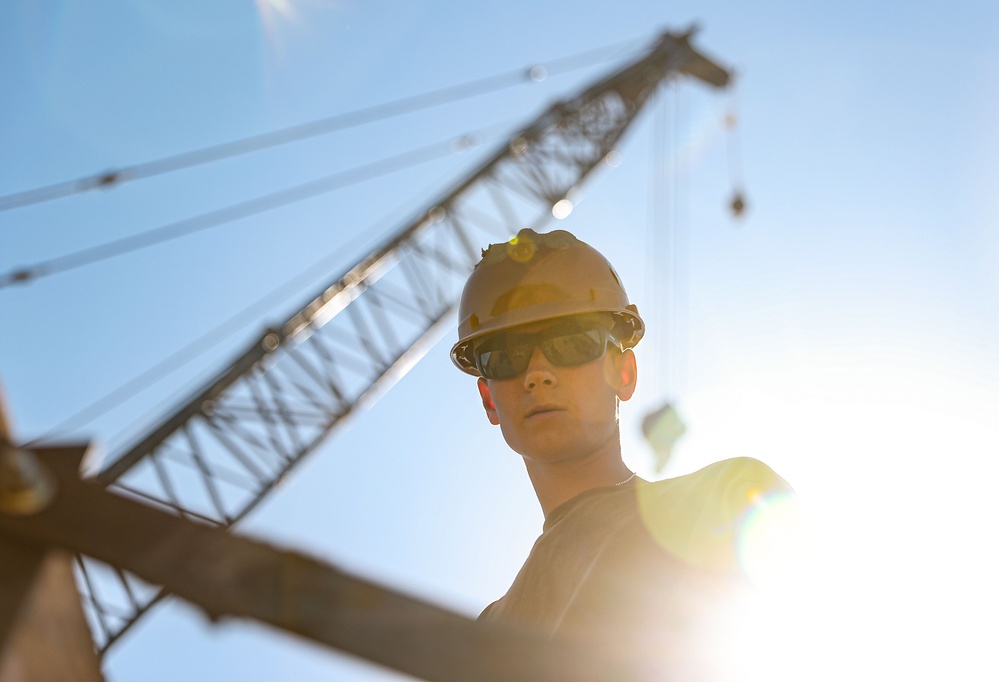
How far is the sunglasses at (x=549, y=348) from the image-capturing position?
378cm

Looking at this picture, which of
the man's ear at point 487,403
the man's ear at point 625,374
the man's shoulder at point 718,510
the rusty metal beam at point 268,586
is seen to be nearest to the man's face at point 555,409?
the man's ear at point 625,374

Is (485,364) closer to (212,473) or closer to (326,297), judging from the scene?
(212,473)

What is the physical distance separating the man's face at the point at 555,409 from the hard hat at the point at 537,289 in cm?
24

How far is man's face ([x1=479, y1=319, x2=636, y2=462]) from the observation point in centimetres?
367

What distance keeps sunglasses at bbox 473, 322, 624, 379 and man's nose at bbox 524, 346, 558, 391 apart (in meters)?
0.02

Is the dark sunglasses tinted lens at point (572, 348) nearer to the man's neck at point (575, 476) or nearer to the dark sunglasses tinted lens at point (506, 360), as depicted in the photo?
the dark sunglasses tinted lens at point (506, 360)

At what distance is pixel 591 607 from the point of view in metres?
2.80

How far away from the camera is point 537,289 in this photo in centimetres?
419

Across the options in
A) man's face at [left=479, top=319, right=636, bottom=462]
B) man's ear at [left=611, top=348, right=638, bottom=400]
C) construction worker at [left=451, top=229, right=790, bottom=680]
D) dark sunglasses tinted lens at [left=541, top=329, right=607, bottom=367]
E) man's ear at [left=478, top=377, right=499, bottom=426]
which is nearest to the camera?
construction worker at [left=451, top=229, right=790, bottom=680]

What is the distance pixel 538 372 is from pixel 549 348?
0.13 metres

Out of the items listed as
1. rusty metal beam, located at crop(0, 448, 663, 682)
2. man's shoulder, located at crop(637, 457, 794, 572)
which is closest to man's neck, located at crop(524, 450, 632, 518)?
man's shoulder, located at crop(637, 457, 794, 572)

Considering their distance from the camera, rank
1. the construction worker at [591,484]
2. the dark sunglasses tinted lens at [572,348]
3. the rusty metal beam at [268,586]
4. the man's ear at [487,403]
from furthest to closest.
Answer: the man's ear at [487,403]
the dark sunglasses tinted lens at [572,348]
the construction worker at [591,484]
the rusty metal beam at [268,586]

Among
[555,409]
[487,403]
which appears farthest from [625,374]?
[487,403]

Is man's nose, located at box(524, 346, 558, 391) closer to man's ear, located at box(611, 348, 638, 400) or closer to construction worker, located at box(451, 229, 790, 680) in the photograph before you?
construction worker, located at box(451, 229, 790, 680)
